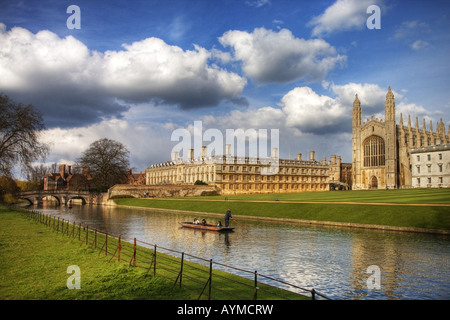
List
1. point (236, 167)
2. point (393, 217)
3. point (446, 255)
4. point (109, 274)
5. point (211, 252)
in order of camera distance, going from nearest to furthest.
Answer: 1. point (109, 274)
2. point (446, 255)
3. point (211, 252)
4. point (393, 217)
5. point (236, 167)

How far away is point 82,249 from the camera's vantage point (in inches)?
700

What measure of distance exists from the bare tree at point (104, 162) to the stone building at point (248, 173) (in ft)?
70.7

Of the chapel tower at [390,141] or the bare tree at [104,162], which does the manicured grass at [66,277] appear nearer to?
the bare tree at [104,162]

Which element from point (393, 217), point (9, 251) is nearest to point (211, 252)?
point (9, 251)

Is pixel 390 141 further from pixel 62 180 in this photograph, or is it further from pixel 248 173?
pixel 62 180

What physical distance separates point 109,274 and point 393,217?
25.3 metres

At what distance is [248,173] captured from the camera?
103125 mm

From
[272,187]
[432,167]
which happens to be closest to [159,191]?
[272,187]

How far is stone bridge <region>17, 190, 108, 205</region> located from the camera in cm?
7919

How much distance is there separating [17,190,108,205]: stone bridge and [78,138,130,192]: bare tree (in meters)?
2.52

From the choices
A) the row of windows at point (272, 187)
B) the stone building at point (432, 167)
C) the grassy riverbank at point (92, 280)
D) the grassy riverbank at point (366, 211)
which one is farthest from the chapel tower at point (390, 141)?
the grassy riverbank at point (92, 280)
